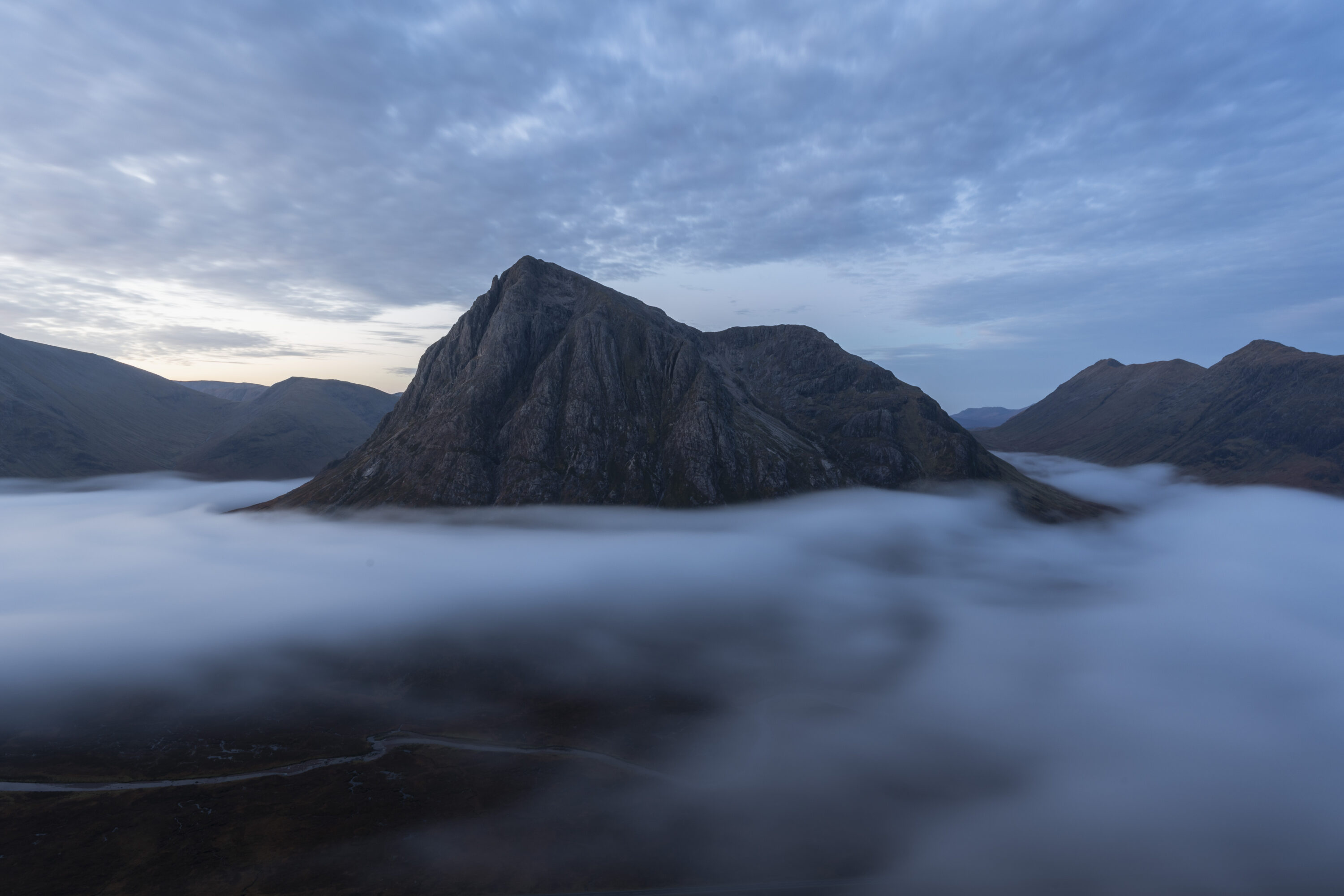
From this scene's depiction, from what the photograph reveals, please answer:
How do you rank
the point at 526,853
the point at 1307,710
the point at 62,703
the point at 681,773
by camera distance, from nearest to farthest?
the point at 526,853, the point at 681,773, the point at 62,703, the point at 1307,710

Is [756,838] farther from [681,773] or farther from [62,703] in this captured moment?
[62,703]

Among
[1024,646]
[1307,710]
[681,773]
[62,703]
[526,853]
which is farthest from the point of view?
[1024,646]

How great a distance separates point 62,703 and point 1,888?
81.5m

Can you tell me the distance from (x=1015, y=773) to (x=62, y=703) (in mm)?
233431

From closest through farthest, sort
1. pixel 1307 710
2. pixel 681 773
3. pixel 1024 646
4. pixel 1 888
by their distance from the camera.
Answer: pixel 1 888 < pixel 681 773 < pixel 1307 710 < pixel 1024 646

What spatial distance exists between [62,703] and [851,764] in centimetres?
19902

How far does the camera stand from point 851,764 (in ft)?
386

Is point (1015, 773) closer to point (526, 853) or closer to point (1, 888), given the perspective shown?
point (526, 853)

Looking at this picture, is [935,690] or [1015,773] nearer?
[1015,773]

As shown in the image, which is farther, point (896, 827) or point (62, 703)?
point (62, 703)

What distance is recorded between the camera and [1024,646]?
605 feet

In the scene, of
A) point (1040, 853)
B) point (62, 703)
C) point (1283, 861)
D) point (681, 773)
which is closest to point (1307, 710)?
point (1283, 861)

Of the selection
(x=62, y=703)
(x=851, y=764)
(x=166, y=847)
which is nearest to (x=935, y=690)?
(x=851, y=764)

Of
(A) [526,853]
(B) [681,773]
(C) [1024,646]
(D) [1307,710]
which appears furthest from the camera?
(C) [1024,646]
